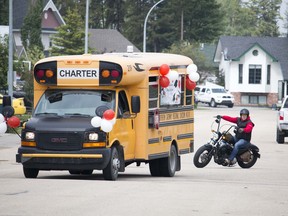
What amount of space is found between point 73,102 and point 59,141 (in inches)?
37.0

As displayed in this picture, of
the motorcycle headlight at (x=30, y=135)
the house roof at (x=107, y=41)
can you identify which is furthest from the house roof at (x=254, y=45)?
the motorcycle headlight at (x=30, y=135)

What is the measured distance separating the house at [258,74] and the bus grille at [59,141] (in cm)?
8514

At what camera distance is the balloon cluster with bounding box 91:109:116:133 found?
1897 cm

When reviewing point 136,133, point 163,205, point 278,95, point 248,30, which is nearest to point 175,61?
point 136,133

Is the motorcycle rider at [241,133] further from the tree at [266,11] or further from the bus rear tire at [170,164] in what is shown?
the tree at [266,11]

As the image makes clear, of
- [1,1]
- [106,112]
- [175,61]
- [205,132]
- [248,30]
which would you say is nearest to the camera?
[106,112]

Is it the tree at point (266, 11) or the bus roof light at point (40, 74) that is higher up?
the tree at point (266, 11)

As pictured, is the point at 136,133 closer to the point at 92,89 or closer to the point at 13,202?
the point at 92,89

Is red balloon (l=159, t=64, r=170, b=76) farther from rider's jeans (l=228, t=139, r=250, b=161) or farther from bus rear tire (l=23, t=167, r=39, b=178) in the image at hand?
rider's jeans (l=228, t=139, r=250, b=161)

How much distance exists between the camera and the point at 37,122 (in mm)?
19719

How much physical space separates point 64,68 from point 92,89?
0.67 m

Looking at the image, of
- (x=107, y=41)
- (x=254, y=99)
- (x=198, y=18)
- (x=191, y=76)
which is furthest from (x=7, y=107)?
(x=198, y=18)

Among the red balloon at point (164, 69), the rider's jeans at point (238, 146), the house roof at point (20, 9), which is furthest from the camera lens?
the house roof at point (20, 9)

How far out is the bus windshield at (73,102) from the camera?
19875 mm
